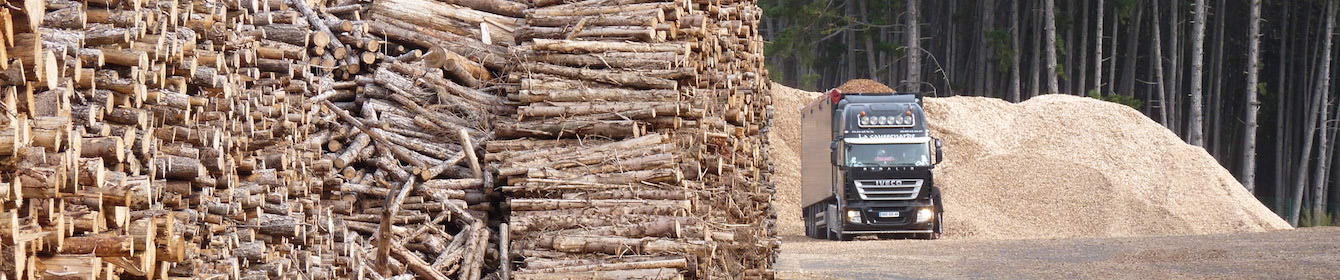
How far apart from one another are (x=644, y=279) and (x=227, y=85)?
11.7 feet

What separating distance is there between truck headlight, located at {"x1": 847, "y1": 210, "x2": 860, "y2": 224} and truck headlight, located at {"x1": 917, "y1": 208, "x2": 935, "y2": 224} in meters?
1.01

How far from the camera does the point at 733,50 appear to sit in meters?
15.9

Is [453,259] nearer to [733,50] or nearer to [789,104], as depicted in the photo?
[733,50]

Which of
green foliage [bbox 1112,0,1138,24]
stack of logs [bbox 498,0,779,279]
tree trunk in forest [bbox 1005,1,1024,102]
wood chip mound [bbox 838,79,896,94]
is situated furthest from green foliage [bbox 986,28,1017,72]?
stack of logs [bbox 498,0,779,279]

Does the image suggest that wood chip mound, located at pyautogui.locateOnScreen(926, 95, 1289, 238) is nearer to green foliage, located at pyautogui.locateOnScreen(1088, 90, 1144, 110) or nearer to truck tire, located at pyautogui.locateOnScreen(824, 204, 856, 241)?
green foliage, located at pyautogui.locateOnScreen(1088, 90, 1144, 110)

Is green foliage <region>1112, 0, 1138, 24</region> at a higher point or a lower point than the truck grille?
higher

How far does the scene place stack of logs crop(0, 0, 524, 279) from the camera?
500 centimetres

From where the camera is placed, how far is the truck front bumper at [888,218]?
23953 millimetres

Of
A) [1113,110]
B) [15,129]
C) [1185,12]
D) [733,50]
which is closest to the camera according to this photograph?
[15,129]

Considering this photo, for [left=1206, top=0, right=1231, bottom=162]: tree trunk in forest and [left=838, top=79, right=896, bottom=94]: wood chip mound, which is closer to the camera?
[left=838, top=79, right=896, bottom=94]: wood chip mound

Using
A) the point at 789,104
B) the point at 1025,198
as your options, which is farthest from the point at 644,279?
the point at 789,104

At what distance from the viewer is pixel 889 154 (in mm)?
23844

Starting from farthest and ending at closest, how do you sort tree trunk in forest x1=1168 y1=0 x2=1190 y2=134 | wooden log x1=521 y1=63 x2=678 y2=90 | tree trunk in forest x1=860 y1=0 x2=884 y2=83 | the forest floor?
tree trunk in forest x1=860 y1=0 x2=884 y2=83 < tree trunk in forest x1=1168 y1=0 x2=1190 y2=134 < the forest floor < wooden log x1=521 y1=63 x2=678 y2=90

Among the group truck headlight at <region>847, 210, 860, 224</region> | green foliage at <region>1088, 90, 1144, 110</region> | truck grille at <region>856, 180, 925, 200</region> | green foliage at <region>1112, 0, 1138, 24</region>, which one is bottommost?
green foliage at <region>1088, 90, 1144, 110</region>
